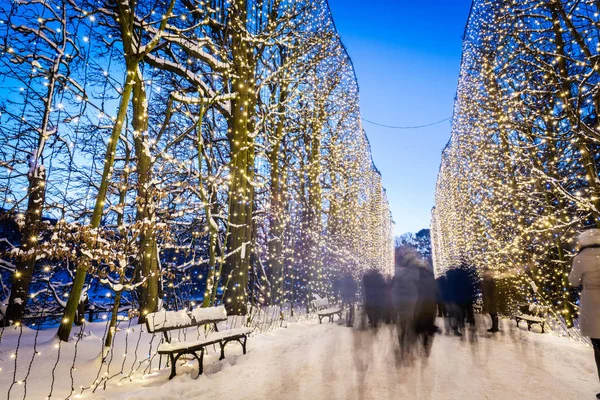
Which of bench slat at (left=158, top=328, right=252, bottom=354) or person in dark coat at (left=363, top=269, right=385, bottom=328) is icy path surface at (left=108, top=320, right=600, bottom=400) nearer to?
bench slat at (left=158, top=328, right=252, bottom=354)

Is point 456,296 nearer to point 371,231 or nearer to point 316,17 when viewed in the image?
point 316,17

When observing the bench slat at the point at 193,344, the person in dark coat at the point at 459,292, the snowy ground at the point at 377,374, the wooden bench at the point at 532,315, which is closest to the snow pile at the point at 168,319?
the bench slat at the point at 193,344

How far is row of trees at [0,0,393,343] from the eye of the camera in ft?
18.0

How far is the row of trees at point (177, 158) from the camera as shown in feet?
18.0

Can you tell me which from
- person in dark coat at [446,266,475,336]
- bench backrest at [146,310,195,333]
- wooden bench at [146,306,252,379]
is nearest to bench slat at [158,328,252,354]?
wooden bench at [146,306,252,379]

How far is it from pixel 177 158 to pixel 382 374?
40.2ft

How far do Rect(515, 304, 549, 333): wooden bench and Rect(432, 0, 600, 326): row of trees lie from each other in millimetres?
421

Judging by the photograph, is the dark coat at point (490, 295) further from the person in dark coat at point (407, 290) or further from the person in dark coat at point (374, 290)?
the person in dark coat at point (407, 290)

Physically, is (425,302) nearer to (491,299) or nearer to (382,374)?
(382,374)

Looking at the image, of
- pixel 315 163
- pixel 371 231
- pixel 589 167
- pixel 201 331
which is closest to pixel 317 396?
pixel 201 331

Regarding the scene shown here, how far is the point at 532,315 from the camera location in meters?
10.3

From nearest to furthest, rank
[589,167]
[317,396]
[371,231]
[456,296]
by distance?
1. [317,396]
2. [589,167]
3. [456,296]
4. [371,231]

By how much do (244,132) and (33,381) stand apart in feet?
22.6

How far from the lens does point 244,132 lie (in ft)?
29.3
